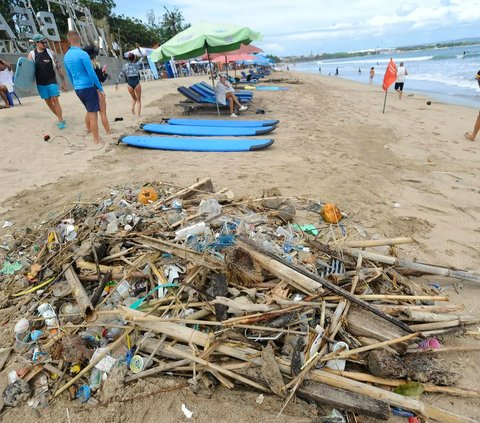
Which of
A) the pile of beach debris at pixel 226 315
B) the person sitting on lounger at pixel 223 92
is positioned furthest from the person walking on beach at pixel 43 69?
the pile of beach debris at pixel 226 315

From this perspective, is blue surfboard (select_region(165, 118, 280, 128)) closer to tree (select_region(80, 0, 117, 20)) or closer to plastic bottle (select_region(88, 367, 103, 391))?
plastic bottle (select_region(88, 367, 103, 391))

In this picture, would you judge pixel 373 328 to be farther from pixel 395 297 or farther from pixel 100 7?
pixel 100 7

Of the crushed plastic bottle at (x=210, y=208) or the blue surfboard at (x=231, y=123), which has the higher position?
the crushed plastic bottle at (x=210, y=208)

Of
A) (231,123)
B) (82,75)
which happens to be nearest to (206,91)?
(231,123)

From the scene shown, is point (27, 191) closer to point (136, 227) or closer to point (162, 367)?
point (136, 227)

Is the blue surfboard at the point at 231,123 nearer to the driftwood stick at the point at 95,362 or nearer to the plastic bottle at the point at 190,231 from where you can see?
the plastic bottle at the point at 190,231

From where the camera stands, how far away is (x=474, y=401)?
6.49ft

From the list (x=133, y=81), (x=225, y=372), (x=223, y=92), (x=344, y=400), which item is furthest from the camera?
(x=223, y=92)

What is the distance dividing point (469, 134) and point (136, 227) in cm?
894

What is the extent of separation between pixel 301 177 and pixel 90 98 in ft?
14.7

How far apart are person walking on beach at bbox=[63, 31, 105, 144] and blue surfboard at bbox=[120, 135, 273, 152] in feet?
3.24

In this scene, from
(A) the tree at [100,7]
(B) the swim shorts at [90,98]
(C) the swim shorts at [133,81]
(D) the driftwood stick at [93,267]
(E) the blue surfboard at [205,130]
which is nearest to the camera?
(D) the driftwood stick at [93,267]

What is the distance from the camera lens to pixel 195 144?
6.78 meters

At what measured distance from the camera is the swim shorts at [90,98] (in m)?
6.14
